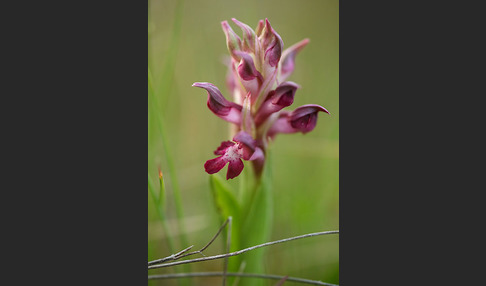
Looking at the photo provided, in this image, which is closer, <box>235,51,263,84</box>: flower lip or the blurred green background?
<box>235,51,263,84</box>: flower lip

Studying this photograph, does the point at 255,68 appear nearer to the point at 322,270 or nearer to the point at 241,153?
the point at 241,153

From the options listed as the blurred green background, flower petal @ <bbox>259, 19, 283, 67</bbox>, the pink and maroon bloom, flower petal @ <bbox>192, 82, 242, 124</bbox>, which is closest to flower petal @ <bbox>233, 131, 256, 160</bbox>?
the pink and maroon bloom

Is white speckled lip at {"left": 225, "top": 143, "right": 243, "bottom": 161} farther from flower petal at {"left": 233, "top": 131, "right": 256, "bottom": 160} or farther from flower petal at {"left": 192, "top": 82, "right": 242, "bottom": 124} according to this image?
flower petal at {"left": 192, "top": 82, "right": 242, "bottom": 124}

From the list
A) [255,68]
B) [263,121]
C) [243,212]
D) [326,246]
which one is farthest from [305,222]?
[255,68]

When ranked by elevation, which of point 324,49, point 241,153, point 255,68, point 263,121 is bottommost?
point 241,153

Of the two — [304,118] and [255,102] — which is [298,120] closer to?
[304,118]

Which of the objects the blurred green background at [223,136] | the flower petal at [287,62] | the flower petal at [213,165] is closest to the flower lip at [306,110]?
the flower petal at [287,62]

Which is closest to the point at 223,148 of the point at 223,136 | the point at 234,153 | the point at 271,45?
the point at 234,153
